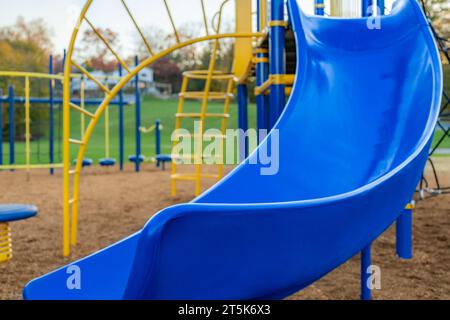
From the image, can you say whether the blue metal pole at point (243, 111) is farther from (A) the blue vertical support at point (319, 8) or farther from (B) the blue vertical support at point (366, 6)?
(B) the blue vertical support at point (366, 6)

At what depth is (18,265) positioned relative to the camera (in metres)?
3.64

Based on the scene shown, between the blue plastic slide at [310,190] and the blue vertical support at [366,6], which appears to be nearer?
the blue plastic slide at [310,190]

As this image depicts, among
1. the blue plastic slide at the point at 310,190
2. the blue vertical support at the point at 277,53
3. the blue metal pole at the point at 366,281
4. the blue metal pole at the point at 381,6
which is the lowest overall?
the blue metal pole at the point at 366,281

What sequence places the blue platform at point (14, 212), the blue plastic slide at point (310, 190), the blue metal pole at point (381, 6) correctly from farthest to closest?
1. the blue platform at point (14, 212)
2. the blue metal pole at point (381, 6)
3. the blue plastic slide at point (310, 190)

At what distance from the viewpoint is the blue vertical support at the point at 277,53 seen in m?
3.27

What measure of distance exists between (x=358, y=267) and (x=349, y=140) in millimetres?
1200

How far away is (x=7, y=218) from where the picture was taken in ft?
12.1

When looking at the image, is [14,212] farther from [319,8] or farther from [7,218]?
[319,8]

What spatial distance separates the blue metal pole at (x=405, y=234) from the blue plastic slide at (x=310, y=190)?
3.68 ft

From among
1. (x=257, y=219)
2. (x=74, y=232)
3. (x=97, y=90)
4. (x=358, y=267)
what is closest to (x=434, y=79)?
(x=358, y=267)

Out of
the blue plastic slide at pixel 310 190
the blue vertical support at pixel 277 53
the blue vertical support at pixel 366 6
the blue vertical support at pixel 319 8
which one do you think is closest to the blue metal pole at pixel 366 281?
the blue plastic slide at pixel 310 190

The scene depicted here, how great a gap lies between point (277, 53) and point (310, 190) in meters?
1.05

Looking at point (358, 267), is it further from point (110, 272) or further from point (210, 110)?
point (210, 110)

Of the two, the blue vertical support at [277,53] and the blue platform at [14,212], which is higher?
the blue vertical support at [277,53]
